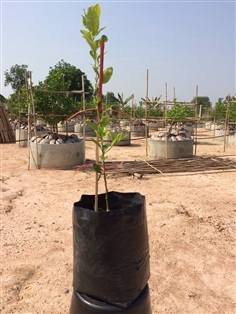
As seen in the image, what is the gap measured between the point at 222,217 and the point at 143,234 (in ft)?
12.2

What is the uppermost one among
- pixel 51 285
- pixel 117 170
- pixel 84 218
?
pixel 84 218

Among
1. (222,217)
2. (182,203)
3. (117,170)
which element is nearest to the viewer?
(222,217)

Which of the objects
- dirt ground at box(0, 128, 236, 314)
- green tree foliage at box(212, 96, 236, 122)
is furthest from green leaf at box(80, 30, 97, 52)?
green tree foliage at box(212, 96, 236, 122)

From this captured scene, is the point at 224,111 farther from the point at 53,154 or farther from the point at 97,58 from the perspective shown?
the point at 97,58

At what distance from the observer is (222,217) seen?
498cm

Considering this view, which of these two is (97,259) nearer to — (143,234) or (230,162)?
(143,234)

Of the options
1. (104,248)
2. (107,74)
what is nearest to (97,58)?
(107,74)

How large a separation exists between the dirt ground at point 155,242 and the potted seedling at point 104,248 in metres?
0.32

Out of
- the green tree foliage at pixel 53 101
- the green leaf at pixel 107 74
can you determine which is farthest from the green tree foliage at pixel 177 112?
the green leaf at pixel 107 74

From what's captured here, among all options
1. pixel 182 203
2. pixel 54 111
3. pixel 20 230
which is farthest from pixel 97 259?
pixel 54 111

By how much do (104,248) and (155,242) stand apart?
2.65 meters

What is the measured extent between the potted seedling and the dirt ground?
0.32m

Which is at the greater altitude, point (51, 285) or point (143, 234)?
point (143, 234)

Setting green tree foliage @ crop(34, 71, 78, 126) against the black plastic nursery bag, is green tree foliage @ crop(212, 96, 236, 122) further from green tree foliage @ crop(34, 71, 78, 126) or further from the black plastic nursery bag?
the black plastic nursery bag
